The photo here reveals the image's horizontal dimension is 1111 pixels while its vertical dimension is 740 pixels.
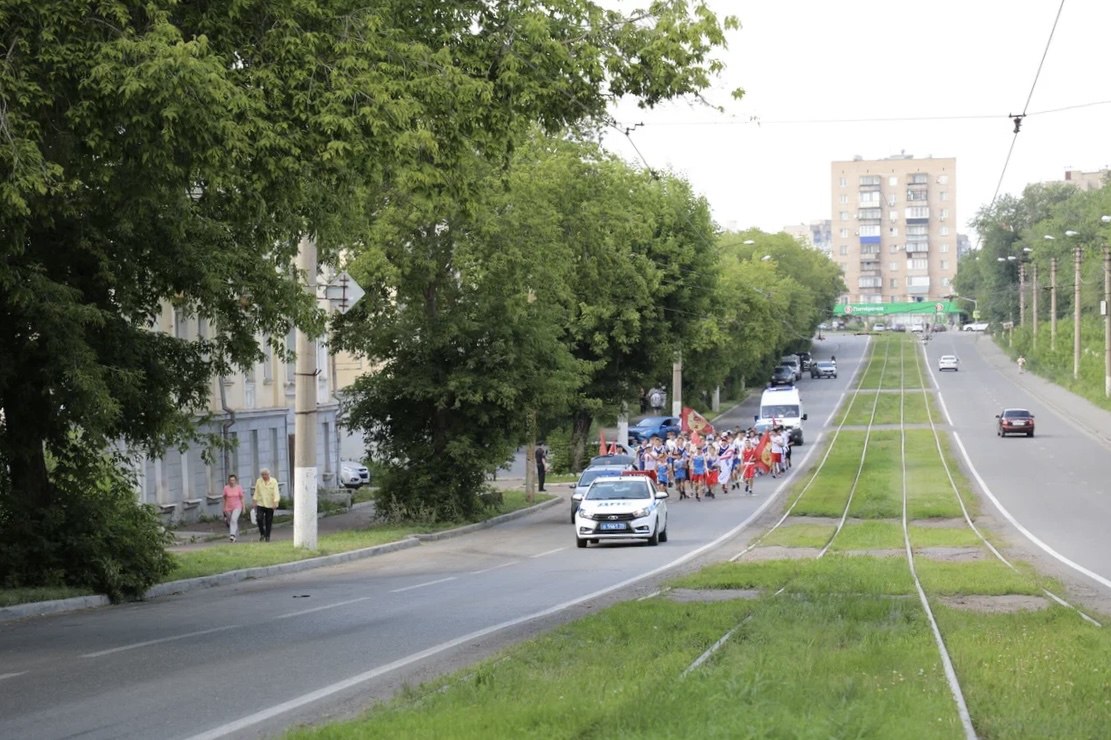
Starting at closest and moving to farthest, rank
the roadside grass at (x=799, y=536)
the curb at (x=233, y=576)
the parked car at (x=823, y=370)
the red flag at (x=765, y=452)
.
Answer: the curb at (x=233, y=576)
the roadside grass at (x=799, y=536)
the red flag at (x=765, y=452)
the parked car at (x=823, y=370)

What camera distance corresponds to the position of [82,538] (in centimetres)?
1977

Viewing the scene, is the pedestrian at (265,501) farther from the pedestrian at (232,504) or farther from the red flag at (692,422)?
the red flag at (692,422)

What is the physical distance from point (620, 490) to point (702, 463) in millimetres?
16458

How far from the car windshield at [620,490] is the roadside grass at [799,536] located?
105 inches

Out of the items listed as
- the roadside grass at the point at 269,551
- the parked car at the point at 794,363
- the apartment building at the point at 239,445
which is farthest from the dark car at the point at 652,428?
the parked car at the point at 794,363

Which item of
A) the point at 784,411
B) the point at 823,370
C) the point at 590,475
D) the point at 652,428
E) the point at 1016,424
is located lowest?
the point at 652,428

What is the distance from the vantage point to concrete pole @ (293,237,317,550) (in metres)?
27.3

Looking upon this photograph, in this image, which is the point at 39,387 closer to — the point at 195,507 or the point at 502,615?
the point at 502,615

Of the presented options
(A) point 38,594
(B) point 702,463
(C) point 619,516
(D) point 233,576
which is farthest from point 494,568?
(B) point 702,463

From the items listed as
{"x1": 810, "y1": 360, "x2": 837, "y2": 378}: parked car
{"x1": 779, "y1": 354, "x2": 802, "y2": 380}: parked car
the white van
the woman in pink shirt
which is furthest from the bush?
{"x1": 810, "y1": 360, "x2": 837, "y2": 378}: parked car

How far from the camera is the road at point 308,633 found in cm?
988

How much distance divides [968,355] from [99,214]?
13287 centimetres

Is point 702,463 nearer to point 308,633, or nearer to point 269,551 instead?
point 269,551

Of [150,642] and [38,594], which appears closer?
[150,642]
